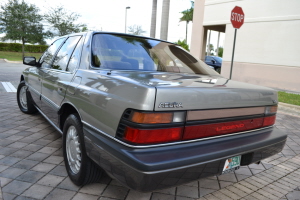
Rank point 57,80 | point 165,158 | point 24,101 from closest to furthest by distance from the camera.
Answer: point 165,158 < point 57,80 < point 24,101

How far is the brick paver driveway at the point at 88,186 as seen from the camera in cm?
238

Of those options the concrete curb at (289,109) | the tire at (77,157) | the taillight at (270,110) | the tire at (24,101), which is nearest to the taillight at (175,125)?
the taillight at (270,110)

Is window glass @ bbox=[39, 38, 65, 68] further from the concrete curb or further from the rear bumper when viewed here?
the concrete curb

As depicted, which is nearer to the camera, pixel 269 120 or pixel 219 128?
pixel 219 128

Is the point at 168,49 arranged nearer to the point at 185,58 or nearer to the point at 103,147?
the point at 185,58

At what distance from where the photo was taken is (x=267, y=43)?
11.6m

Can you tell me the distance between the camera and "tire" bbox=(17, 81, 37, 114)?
4734 millimetres

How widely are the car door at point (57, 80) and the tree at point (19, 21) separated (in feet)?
88.1

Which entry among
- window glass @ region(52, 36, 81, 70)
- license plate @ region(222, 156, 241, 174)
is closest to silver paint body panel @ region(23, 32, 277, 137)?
window glass @ region(52, 36, 81, 70)

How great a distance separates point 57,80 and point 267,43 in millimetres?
11256

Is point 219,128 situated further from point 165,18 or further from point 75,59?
Answer: point 165,18

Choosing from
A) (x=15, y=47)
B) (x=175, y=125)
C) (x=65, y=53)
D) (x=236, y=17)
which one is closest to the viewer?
(x=175, y=125)

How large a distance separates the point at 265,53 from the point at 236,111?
11023 mm

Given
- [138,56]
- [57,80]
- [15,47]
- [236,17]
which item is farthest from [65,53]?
[15,47]
